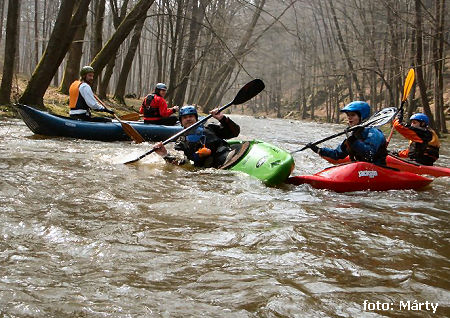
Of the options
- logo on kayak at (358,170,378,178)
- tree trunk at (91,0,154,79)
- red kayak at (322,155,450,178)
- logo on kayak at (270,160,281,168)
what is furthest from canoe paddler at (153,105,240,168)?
tree trunk at (91,0,154,79)

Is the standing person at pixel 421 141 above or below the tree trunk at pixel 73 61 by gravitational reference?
below

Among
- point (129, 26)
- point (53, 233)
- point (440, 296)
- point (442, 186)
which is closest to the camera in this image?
point (440, 296)

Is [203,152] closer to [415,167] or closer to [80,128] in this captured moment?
[415,167]

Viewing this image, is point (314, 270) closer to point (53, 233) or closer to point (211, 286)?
point (211, 286)

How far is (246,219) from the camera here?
3.96 m

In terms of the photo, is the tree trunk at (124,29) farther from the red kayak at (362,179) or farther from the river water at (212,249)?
the red kayak at (362,179)

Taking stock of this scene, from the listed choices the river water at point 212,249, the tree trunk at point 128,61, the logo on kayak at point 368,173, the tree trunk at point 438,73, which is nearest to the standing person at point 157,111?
the river water at point 212,249

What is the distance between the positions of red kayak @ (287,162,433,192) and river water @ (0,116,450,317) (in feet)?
0.42

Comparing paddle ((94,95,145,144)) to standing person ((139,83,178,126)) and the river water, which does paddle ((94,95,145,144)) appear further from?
the river water

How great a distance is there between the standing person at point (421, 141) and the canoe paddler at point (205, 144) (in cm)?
290

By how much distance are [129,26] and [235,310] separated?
11.5 metres

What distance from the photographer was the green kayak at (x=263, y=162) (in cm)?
557

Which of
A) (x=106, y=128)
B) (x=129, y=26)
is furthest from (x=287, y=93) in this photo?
(x=106, y=128)

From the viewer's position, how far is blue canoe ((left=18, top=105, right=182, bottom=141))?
8648 millimetres
